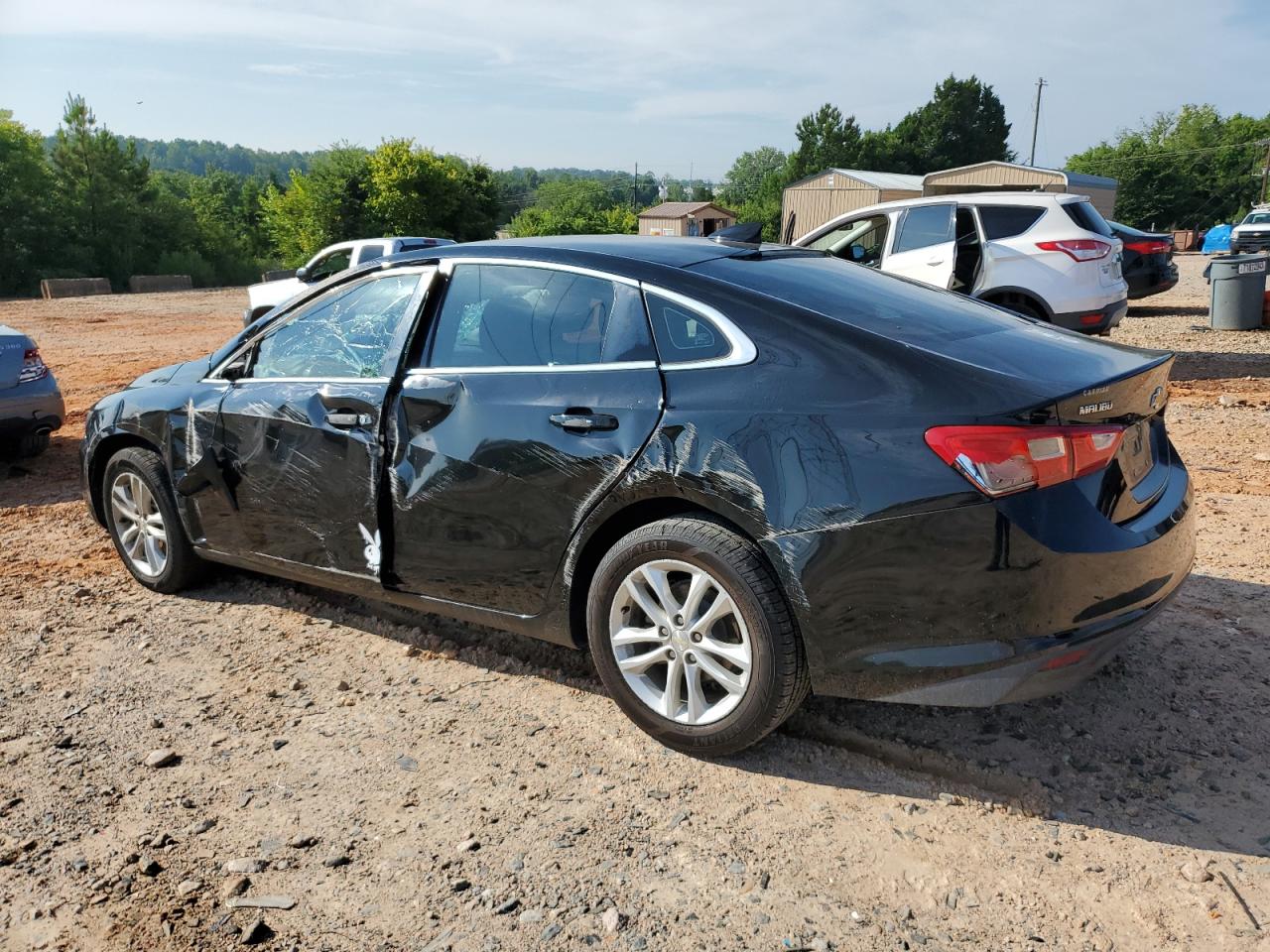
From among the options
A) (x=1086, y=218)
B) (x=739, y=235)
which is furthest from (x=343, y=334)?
(x=1086, y=218)

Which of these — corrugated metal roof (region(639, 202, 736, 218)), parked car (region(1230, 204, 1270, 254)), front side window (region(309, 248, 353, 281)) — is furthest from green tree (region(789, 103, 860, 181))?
front side window (region(309, 248, 353, 281))

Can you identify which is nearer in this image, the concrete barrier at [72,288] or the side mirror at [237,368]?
the side mirror at [237,368]

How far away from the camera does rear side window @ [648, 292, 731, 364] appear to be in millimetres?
3279

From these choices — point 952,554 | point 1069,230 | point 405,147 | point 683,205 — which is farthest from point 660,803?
point 683,205

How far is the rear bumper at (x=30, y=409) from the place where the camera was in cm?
748

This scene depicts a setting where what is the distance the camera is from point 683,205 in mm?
109000

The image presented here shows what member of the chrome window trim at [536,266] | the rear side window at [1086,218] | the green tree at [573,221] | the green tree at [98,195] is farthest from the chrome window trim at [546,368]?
the green tree at [573,221]

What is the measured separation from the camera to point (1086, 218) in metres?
11.1

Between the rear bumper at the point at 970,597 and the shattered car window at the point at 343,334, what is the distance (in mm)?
1918

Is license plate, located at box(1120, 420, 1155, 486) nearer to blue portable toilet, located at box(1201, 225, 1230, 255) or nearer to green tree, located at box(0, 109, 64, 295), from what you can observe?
green tree, located at box(0, 109, 64, 295)

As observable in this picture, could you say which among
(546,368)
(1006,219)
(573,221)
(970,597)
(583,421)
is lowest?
(970,597)

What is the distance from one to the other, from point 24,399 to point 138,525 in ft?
11.1

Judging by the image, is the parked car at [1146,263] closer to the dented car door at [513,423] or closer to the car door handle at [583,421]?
the dented car door at [513,423]

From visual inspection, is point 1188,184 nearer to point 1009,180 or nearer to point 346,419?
point 1009,180
